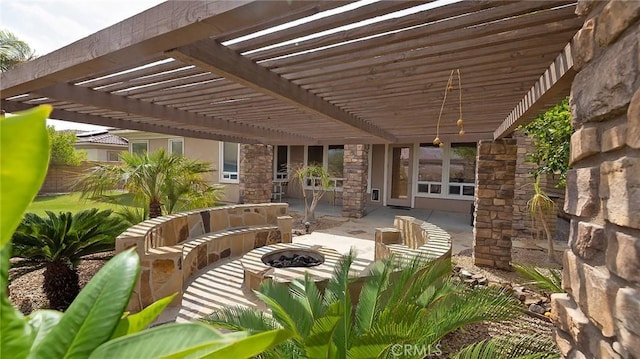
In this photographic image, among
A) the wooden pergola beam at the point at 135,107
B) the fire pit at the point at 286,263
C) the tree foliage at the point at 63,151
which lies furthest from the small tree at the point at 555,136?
the tree foliage at the point at 63,151

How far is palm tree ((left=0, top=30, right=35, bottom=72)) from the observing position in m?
13.2

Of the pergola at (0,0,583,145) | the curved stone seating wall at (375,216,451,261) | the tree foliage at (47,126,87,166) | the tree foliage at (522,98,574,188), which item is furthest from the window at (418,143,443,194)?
the tree foliage at (47,126,87,166)

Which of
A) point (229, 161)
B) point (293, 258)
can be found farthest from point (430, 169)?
point (229, 161)

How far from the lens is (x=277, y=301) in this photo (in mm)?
1962

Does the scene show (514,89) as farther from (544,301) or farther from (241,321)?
(241,321)

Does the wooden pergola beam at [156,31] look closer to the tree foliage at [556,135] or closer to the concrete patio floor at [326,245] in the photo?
the concrete patio floor at [326,245]

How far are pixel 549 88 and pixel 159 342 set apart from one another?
3183 millimetres

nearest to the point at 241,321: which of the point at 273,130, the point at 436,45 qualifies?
the point at 436,45

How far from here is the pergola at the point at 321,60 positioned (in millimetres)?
1879

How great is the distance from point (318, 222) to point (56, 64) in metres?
7.54

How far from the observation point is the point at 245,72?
106 inches

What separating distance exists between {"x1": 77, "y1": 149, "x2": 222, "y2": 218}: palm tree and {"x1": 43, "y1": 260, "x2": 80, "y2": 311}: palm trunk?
175 centimetres

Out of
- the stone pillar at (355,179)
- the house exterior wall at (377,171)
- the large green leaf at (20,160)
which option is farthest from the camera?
the house exterior wall at (377,171)

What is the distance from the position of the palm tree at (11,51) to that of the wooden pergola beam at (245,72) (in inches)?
661
